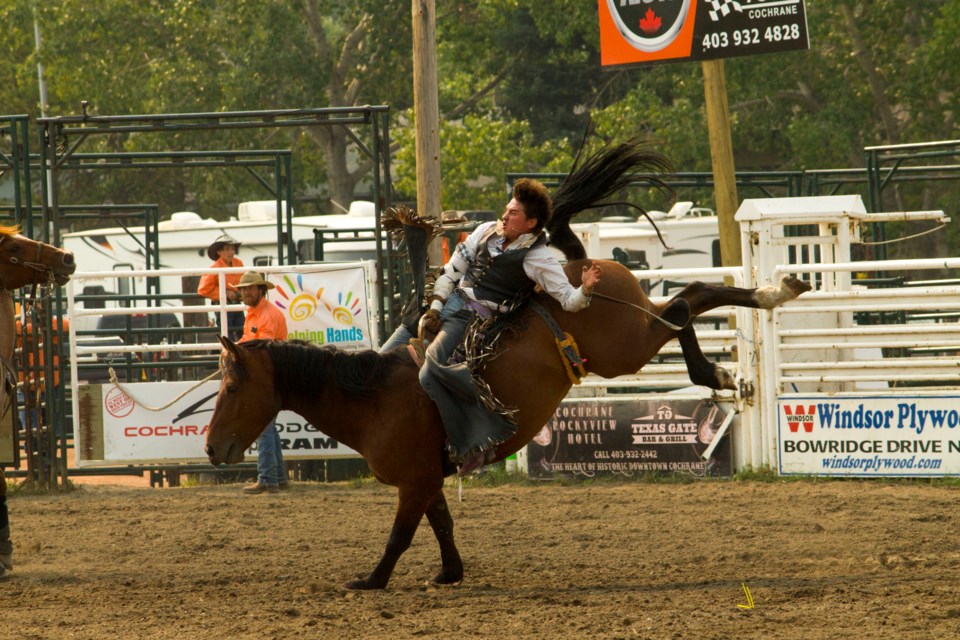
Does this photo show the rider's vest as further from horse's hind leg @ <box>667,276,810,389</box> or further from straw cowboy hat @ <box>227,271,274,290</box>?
straw cowboy hat @ <box>227,271,274,290</box>

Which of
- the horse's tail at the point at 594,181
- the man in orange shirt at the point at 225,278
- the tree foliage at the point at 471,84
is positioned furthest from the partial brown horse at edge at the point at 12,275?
the tree foliage at the point at 471,84

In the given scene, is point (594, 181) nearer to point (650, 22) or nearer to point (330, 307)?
point (330, 307)

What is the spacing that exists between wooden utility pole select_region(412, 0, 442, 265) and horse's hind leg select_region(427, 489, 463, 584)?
206 inches

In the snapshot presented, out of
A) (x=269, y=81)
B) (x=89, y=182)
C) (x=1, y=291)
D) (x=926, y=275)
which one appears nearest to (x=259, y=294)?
(x=1, y=291)

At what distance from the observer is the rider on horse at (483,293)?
673 cm

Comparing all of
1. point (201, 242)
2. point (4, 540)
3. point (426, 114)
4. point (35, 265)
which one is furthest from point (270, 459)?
point (201, 242)

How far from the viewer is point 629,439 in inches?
450

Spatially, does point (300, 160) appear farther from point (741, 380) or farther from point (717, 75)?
point (741, 380)

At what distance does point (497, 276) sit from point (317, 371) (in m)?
1.17

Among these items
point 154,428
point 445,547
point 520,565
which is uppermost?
point 154,428

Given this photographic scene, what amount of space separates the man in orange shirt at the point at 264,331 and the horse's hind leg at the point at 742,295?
4.85 m

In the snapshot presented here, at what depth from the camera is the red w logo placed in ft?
35.6

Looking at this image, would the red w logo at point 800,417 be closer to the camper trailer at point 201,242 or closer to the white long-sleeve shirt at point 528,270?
the white long-sleeve shirt at point 528,270

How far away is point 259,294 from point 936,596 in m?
6.96
